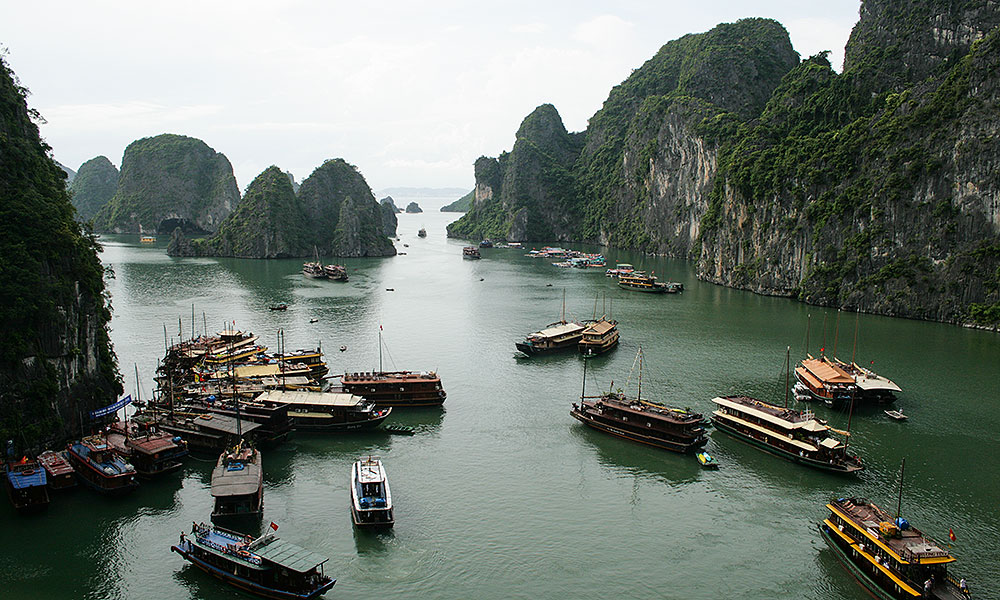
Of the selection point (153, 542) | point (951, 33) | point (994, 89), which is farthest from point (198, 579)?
point (951, 33)

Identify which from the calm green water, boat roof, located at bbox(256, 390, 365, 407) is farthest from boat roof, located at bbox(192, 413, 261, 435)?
boat roof, located at bbox(256, 390, 365, 407)

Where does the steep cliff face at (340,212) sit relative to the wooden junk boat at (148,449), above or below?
above

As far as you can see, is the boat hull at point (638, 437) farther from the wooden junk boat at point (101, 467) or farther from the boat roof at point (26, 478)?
the boat roof at point (26, 478)

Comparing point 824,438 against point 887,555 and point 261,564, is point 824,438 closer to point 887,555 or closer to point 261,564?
point 887,555

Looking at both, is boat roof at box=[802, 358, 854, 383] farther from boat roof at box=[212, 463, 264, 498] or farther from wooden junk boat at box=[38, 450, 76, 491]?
wooden junk boat at box=[38, 450, 76, 491]

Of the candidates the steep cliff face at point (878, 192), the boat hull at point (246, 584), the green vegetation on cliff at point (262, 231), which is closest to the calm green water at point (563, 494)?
the boat hull at point (246, 584)

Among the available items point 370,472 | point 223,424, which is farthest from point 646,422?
point 223,424
